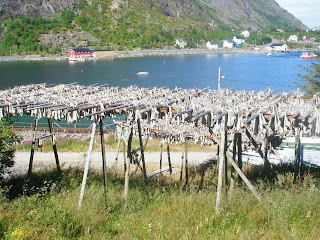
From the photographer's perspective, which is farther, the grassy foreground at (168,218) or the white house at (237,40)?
the white house at (237,40)

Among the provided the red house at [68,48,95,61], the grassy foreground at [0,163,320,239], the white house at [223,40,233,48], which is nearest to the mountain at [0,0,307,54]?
the white house at [223,40,233,48]

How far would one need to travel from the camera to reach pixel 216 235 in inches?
197

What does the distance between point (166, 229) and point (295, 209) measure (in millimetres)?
2305

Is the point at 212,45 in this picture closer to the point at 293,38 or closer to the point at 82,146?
the point at 293,38

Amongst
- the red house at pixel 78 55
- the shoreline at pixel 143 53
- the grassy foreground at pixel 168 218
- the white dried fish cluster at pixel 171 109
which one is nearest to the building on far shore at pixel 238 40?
the shoreline at pixel 143 53

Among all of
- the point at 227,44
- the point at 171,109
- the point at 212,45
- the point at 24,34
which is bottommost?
the point at 171,109

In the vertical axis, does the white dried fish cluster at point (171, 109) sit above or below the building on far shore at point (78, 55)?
below

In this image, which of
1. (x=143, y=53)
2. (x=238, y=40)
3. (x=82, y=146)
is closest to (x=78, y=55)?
(x=143, y=53)

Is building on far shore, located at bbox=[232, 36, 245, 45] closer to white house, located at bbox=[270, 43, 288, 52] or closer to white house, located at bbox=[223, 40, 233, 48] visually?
white house, located at bbox=[223, 40, 233, 48]

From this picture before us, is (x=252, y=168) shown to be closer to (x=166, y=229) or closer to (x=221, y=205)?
(x=221, y=205)

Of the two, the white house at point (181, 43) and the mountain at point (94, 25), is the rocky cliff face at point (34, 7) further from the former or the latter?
the white house at point (181, 43)

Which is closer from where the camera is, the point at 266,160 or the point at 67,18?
the point at 266,160

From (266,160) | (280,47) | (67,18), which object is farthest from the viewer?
(67,18)

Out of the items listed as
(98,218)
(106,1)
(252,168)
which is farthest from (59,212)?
(106,1)
